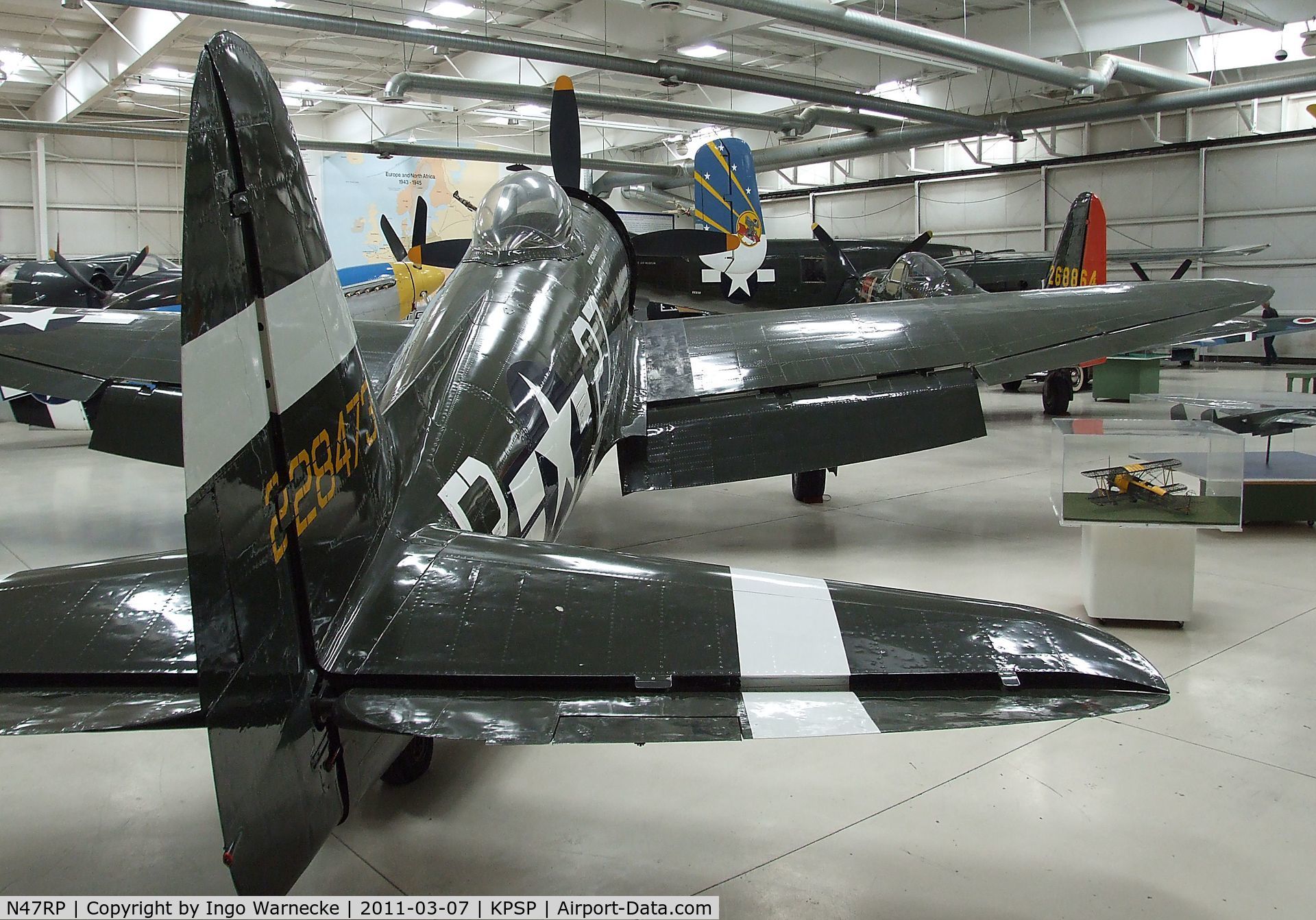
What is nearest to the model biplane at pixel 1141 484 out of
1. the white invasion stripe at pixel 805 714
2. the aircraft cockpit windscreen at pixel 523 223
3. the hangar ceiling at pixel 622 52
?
the aircraft cockpit windscreen at pixel 523 223

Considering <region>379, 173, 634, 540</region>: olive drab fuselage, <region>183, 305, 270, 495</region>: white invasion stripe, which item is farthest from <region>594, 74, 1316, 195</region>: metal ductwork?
<region>183, 305, 270, 495</region>: white invasion stripe

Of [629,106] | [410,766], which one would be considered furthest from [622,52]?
[410,766]

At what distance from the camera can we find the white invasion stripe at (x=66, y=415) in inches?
417

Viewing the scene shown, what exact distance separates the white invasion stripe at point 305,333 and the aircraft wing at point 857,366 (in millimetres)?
3852

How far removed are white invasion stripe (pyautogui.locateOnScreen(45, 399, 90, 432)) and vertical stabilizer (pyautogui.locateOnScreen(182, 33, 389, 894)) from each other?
1009 centimetres

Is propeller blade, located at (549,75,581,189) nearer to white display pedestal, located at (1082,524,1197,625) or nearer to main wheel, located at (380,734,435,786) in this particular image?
white display pedestal, located at (1082,524,1197,625)

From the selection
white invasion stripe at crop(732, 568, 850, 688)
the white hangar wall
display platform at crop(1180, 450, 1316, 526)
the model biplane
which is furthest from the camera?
the white hangar wall

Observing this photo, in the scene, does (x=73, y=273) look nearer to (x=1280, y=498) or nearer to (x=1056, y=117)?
(x=1280, y=498)

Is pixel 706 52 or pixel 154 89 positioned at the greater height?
pixel 706 52

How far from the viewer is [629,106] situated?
1844cm

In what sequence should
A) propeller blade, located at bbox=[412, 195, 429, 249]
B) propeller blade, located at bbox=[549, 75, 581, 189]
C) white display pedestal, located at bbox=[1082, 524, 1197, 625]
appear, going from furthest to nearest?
propeller blade, located at bbox=[412, 195, 429, 249]
propeller blade, located at bbox=[549, 75, 581, 189]
white display pedestal, located at bbox=[1082, 524, 1197, 625]

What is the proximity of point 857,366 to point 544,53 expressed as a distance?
34.1ft

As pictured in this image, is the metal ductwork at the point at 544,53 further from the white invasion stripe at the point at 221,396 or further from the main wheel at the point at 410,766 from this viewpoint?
the white invasion stripe at the point at 221,396

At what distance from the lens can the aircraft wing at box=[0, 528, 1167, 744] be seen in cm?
192
